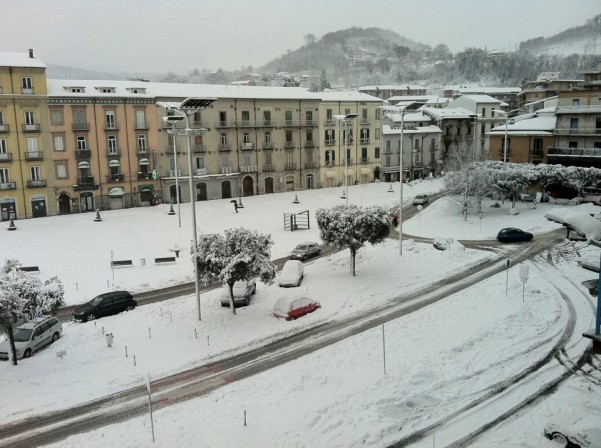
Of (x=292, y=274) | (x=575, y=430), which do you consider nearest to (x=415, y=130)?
(x=292, y=274)

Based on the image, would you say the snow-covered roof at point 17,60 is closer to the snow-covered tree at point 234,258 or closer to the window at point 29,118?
the window at point 29,118

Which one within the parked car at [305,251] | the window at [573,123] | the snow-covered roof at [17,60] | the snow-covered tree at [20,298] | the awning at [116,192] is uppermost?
the snow-covered roof at [17,60]

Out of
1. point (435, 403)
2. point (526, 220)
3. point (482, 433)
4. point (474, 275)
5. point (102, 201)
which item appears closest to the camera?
point (482, 433)

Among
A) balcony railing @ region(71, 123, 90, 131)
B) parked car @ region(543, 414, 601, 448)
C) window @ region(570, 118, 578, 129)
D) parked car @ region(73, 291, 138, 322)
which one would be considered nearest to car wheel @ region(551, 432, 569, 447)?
parked car @ region(543, 414, 601, 448)

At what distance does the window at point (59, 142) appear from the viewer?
186 ft

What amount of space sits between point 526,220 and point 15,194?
47.9 meters

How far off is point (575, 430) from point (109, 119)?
54.1 metres

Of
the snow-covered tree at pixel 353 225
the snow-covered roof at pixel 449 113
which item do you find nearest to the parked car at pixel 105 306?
the snow-covered tree at pixel 353 225

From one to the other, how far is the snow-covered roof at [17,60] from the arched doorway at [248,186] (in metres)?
25.1

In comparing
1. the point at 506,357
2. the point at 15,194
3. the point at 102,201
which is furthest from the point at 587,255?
the point at 15,194

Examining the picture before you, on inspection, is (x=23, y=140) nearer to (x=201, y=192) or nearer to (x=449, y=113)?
(x=201, y=192)

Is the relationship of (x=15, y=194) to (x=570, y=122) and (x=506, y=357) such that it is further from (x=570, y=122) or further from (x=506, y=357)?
(x=570, y=122)

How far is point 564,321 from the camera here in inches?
1057

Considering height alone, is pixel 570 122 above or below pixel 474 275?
above
